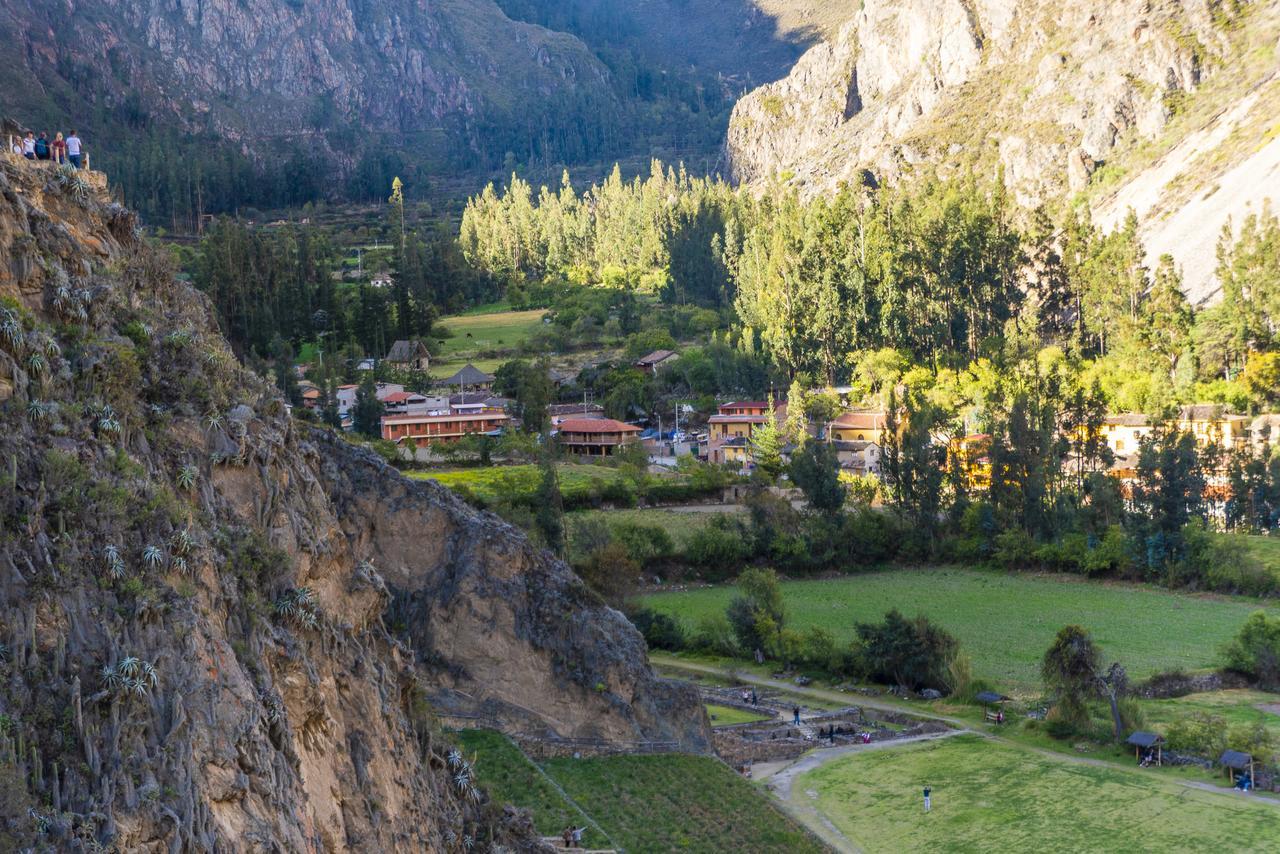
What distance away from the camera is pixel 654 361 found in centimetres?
10806

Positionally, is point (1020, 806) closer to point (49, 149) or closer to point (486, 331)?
point (49, 149)

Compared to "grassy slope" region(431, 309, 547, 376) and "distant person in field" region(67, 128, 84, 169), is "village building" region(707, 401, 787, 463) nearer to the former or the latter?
"grassy slope" region(431, 309, 547, 376)

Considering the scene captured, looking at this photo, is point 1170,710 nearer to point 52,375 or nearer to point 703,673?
point 703,673

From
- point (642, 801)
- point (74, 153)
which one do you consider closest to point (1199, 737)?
point (642, 801)

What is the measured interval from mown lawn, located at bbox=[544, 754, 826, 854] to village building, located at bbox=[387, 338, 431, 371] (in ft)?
228

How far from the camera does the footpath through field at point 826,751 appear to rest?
35.2m

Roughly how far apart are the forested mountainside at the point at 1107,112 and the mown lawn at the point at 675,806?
76.7 meters

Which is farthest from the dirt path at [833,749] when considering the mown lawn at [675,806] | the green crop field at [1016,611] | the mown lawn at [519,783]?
the mown lawn at [519,783]

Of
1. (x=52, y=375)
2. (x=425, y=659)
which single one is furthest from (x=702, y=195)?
(x=52, y=375)

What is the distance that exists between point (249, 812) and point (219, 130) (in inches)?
7714

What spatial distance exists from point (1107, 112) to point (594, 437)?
75624 mm

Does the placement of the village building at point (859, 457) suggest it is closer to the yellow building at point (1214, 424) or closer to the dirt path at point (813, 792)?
the yellow building at point (1214, 424)

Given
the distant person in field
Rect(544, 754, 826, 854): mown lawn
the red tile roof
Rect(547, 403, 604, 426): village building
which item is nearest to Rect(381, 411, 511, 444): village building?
the red tile roof

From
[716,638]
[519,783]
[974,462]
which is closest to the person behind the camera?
[519,783]
